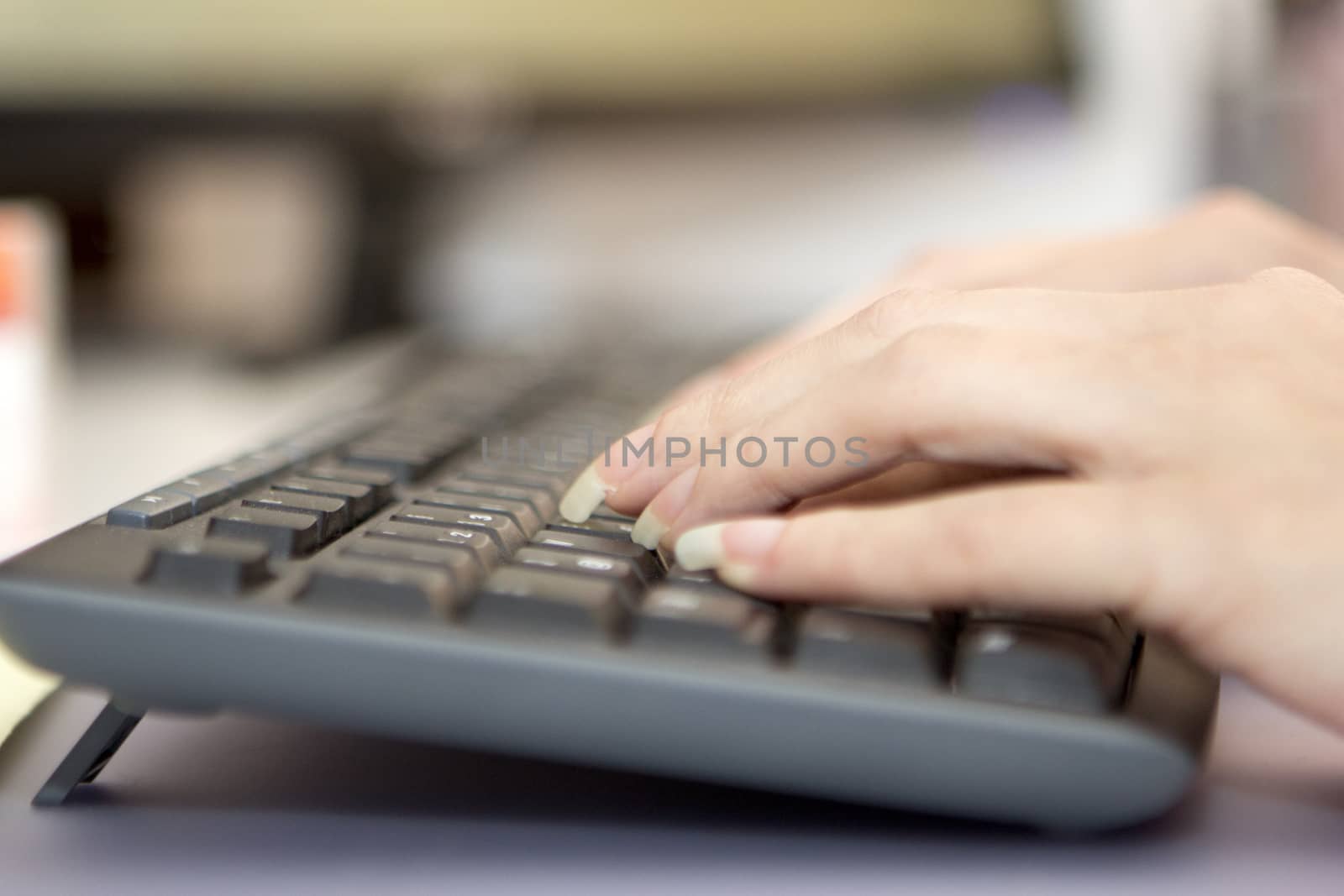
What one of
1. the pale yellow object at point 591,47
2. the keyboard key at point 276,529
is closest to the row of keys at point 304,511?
the keyboard key at point 276,529

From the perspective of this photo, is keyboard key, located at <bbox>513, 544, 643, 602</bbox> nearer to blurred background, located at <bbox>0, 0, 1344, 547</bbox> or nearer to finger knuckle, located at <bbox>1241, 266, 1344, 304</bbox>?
finger knuckle, located at <bbox>1241, 266, 1344, 304</bbox>

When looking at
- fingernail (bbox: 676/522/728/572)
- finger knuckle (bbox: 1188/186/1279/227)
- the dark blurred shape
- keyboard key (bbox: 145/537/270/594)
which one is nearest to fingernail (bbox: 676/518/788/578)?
fingernail (bbox: 676/522/728/572)

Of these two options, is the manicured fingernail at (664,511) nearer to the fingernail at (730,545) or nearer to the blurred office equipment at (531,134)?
the fingernail at (730,545)

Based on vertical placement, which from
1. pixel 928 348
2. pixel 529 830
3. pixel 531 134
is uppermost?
pixel 531 134

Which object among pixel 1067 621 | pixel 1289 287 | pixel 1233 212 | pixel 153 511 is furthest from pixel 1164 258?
pixel 153 511

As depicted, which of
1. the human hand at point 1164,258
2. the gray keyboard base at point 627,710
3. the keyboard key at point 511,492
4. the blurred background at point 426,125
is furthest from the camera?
the blurred background at point 426,125

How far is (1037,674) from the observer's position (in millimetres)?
247

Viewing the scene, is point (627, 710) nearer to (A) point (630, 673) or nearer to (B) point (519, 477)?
(A) point (630, 673)

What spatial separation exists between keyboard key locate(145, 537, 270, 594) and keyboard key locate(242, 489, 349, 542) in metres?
0.04

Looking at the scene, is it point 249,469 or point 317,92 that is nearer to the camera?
point 249,469

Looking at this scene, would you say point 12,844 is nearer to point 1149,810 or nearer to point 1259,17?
point 1149,810

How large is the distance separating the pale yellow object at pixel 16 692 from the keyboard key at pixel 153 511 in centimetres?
4

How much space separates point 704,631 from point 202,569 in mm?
108

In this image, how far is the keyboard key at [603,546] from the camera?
0.98 feet
